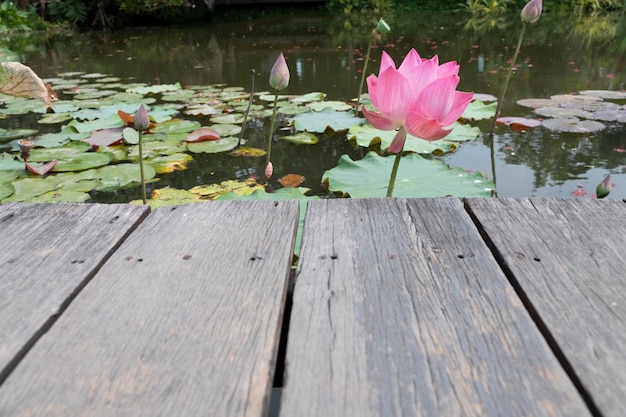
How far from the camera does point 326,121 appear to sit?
2363 millimetres

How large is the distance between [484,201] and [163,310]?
581 mm

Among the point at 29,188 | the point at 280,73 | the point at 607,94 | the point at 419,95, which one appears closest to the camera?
the point at 419,95

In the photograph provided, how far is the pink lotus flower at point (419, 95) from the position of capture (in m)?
0.90

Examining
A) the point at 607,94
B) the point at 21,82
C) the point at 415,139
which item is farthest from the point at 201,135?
the point at 607,94

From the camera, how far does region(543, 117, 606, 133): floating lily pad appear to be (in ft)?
7.41

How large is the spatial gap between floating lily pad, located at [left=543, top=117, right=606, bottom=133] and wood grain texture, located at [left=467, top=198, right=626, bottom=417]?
1.65 meters

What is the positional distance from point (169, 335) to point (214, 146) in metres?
1.71

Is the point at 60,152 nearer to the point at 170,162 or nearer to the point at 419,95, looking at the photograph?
the point at 170,162

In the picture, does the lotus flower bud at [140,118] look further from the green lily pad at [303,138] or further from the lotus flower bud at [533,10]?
the lotus flower bud at [533,10]

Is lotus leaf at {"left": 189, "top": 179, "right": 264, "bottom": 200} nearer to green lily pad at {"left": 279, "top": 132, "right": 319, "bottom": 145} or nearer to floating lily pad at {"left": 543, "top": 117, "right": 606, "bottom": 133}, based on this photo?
green lily pad at {"left": 279, "top": 132, "right": 319, "bottom": 145}

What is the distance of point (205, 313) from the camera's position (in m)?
0.55

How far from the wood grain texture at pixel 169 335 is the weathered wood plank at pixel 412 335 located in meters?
0.04

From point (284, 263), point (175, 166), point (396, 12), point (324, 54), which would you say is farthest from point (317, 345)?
point (396, 12)

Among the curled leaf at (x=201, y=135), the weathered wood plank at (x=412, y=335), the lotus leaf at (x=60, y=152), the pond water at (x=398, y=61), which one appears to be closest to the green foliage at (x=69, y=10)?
the pond water at (x=398, y=61)
